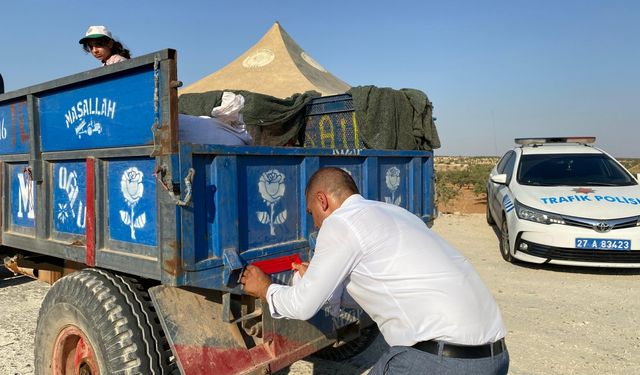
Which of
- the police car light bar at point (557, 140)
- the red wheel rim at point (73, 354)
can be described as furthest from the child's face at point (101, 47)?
the police car light bar at point (557, 140)

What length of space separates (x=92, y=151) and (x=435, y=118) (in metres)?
3.13

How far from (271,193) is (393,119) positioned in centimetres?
213

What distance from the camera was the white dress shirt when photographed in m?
1.84

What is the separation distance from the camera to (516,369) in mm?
3719

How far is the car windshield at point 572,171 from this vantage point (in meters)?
7.32

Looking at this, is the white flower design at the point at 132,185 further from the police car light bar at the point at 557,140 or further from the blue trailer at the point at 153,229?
the police car light bar at the point at 557,140

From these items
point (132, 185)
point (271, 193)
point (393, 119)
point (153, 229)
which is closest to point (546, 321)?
point (393, 119)

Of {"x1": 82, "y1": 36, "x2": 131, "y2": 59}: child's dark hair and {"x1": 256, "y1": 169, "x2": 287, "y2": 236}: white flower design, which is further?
{"x1": 82, "y1": 36, "x2": 131, "y2": 59}: child's dark hair

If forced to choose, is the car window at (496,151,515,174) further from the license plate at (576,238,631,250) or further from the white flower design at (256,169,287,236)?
the white flower design at (256,169,287,236)

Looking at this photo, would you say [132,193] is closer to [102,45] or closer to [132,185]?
[132,185]

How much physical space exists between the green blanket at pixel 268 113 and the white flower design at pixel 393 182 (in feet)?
5.44

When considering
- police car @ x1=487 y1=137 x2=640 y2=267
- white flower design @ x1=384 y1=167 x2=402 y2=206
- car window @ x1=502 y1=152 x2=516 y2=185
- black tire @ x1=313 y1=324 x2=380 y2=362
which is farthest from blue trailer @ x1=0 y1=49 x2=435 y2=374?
car window @ x1=502 y1=152 x2=516 y2=185

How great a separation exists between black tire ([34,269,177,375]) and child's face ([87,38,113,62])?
5.85 ft

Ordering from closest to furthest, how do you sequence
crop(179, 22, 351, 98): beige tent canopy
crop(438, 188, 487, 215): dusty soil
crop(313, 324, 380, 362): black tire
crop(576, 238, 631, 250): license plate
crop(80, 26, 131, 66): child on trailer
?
crop(80, 26, 131, 66): child on trailer
crop(313, 324, 380, 362): black tire
crop(576, 238, 631, 250): license plate
crop(438, 188, 487, 215): dusty soil
crop(179, 22, 351, 98): beige tent canopy
